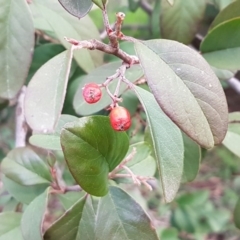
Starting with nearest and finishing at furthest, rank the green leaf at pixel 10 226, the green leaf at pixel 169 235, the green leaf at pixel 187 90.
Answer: the green leaf at pixel 187 90 < the green leaf at pixel 10 226 < the green leaf at pixel 169 235

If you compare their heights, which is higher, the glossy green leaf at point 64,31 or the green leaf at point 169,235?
the glossy green leaf at point 64,31

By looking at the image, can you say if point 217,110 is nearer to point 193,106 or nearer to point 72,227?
point 193,106

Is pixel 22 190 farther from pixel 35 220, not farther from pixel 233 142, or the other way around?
pixel 233 142

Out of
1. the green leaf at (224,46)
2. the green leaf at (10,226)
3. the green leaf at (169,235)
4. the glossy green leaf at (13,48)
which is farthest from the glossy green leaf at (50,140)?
the green leaf at (169,235)

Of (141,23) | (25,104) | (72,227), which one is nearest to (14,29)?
(25,104)

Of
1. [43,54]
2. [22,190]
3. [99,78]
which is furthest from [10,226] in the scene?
[43,54]

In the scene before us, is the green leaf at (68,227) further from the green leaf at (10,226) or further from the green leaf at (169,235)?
the green leaf at (169,235)
